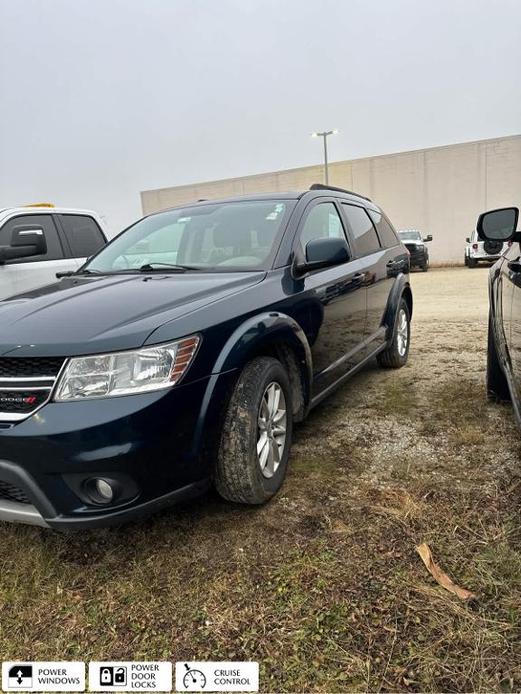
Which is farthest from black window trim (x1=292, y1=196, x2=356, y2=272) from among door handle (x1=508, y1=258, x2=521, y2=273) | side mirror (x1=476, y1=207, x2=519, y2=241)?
door handle (x1=508, y1=258, x2=521, y2=273)

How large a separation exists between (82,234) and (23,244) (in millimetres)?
1099

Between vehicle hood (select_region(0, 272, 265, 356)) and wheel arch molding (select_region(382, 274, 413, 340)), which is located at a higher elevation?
vehicle hood (select_region(0, 272, 265, 356))

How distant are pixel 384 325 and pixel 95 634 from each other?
3471 millimetres

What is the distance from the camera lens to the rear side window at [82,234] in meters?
5.77

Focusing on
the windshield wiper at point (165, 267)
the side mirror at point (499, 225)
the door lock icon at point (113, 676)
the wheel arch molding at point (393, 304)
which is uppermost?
the side mirror at point (499, 225)

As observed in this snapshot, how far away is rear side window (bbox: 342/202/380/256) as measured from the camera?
407 cm

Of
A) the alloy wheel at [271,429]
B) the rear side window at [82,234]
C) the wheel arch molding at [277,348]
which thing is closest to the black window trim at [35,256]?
the rear side window at [82,234]

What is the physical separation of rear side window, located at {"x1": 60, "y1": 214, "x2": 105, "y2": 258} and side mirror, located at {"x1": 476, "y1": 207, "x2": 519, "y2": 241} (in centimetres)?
425

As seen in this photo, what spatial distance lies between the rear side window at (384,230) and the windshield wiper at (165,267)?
2346 millimetres

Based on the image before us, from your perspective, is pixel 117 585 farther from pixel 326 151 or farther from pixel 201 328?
pixel 326 151

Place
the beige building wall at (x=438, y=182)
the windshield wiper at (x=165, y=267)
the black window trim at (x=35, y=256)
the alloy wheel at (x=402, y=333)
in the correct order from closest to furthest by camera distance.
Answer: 1. the windshield wiper at (x=165, y=267)
2. the alloy wheel at (x=402, y=333)
3. the black window trim at (x=35, y=256)
4. the beige building wall at (x=438, y=182)

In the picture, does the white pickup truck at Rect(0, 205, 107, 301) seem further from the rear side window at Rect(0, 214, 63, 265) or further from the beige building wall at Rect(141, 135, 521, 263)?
the beige building wall at Rect(141, 135, 521, 263)

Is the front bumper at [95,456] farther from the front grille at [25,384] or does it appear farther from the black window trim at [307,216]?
the black window trim at [307,216]

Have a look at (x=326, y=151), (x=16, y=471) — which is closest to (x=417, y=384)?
(x=16, y=471)
